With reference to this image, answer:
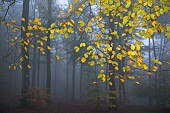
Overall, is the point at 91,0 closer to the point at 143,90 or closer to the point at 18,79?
the point at 143,90

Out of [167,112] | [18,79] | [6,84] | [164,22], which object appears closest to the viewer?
[167,112]

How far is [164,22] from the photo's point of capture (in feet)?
77.7

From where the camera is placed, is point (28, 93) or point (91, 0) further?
point (28, 93)

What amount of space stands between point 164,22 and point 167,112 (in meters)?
10.2

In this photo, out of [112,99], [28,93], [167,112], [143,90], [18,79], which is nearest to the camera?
[28,93]

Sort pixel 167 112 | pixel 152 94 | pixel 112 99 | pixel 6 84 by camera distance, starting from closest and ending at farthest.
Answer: pixel 112 99
pixel 167 112
pixel 152 94
pixel 6 84

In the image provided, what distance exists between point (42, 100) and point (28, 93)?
4.12 feet

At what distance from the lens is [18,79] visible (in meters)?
50.8

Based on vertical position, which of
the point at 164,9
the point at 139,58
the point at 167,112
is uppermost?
the point at 164,9

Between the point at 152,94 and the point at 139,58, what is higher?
→ the point at 139,58

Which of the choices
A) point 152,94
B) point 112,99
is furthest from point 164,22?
point 112,99

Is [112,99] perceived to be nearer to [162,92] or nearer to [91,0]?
[91,0]

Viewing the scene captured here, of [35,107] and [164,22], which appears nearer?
[35,107]

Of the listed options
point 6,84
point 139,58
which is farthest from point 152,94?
point 6,84
